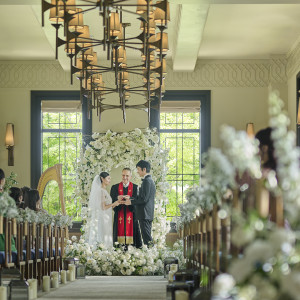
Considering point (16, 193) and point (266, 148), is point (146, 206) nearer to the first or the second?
point (16, 193)

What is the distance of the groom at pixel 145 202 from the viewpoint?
12.1 m

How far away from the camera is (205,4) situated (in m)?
9.55

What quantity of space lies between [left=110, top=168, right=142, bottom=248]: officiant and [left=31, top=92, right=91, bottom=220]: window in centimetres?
211

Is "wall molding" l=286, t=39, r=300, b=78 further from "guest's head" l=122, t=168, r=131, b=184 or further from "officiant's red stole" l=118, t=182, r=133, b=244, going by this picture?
"officiant's red stole" l=118, t=182, r=133, b=244

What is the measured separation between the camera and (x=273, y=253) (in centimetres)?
232

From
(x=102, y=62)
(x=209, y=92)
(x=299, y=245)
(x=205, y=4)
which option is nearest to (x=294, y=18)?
(x=205, y=4)

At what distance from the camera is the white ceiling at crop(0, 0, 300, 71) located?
10.6 meters

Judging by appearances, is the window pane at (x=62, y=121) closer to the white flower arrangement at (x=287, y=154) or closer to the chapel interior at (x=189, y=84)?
the chapel interior at (x=189, y=84)

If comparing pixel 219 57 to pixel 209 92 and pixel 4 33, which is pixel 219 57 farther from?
pixel 4 33

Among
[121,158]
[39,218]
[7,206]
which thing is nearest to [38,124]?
[121,158]

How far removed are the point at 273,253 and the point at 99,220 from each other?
33.5 ft

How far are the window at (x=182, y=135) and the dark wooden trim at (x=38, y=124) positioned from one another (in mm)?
1374

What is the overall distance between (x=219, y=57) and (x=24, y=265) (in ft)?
27.2

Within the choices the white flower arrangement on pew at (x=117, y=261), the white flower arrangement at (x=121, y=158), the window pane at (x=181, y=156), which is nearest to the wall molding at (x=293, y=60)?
the window pane at (x=181, y=156)
